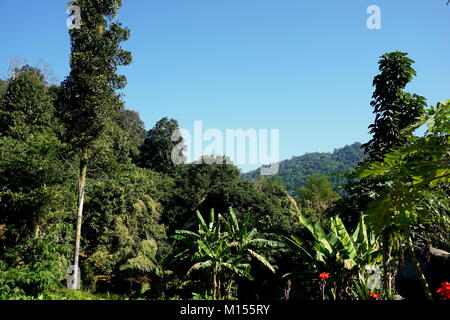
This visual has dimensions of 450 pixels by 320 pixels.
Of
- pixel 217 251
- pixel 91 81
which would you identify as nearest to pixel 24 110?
pixel 91 81

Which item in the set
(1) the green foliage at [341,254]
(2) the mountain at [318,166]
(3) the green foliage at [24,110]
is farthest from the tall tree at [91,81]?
(2) the mountain at [318,166]

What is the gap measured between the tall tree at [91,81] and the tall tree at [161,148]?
65.3 feet

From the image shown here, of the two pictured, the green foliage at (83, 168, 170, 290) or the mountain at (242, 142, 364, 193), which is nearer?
the green foliage at (83, 168, 170, 290)

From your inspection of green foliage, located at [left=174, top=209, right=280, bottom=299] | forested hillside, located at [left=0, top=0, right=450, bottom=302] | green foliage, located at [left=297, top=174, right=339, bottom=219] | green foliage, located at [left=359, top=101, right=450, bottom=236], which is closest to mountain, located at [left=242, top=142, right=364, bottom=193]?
green foliage, located at [left=297, top=174, right=339, bottom=219]

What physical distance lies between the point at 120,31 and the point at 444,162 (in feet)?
41.9

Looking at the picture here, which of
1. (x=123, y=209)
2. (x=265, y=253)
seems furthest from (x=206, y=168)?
(x=265, y=253)

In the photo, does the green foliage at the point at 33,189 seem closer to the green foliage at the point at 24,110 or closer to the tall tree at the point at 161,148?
the green foliage at the point at 24,110

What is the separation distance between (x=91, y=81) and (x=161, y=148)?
21.2 meters

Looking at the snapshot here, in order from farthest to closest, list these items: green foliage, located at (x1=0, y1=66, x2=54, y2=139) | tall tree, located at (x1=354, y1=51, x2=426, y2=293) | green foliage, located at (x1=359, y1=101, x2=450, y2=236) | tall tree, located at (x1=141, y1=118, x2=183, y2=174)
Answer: tall tree, located at (x1=141, y1=118, x2=183, y2=174) → green foliage, located at (x1=0, y1=66, x2=54, y2=139) → tall tree, located at (x1=354, y1=51, x2=426, y2=293) → green foliage, located at (x1=359, y1=101, x2=450, y2=236)

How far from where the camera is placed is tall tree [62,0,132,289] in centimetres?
1226

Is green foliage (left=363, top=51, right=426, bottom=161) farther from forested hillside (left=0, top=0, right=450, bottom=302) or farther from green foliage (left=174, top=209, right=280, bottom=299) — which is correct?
green foliage (left=174, top=209, right=280, bottom=299)

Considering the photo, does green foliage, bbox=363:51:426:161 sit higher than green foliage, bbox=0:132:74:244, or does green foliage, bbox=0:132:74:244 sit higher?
green foliage, bbox=363:51:426:161

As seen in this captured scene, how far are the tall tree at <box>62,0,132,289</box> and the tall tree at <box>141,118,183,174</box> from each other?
784 inches
